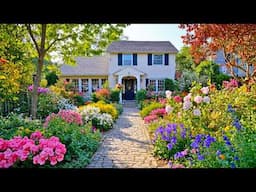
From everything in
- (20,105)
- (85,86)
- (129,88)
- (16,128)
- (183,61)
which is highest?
(183,61)

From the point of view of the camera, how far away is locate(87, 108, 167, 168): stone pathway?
4.45m

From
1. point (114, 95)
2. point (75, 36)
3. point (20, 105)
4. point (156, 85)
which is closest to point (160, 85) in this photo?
point (156, 85)

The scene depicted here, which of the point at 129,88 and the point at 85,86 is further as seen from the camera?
the point at 85,86

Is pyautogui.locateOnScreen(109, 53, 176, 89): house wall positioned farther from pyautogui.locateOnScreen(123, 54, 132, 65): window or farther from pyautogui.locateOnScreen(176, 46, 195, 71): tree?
pyautogui.locateOnScreen(176, 46, 195, 71): tree

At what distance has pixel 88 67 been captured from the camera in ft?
62.0

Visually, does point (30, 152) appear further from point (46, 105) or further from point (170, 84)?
point (170, 84)

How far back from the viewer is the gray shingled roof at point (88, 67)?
18312 millimetres

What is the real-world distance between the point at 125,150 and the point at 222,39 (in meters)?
3.43

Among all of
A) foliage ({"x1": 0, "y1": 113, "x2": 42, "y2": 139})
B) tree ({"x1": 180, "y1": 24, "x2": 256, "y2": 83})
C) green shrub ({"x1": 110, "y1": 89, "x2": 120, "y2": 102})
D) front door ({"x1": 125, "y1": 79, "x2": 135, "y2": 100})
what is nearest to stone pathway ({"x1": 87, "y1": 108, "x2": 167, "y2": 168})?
foliage ({"x1": 0, "y1": 113, "x2": 42, "y2": 139})
